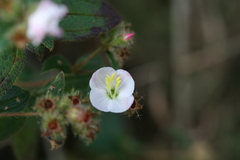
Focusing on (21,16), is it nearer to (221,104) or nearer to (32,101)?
(32,101)

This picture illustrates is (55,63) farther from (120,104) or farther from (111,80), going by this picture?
(120,104)

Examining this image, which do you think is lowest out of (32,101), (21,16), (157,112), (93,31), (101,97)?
(157,112)

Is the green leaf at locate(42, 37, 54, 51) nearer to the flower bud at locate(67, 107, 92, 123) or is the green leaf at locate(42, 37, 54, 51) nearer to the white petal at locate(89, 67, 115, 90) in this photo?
the white petal at locate(89, 67, 115, 90)

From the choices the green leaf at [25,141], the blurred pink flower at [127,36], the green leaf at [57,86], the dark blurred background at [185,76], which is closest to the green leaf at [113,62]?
the blurred pink flower at [127,36]

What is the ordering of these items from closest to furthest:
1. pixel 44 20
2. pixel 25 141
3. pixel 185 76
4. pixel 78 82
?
pixel 44 20 < pixel 78 82 < pixel 25 141 < pixel 185 76

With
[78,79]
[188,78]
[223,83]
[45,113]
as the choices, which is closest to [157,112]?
[188,78]

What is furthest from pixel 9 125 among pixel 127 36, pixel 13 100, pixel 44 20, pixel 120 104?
pixel 44 20

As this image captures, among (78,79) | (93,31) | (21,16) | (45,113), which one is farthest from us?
(78,79)
